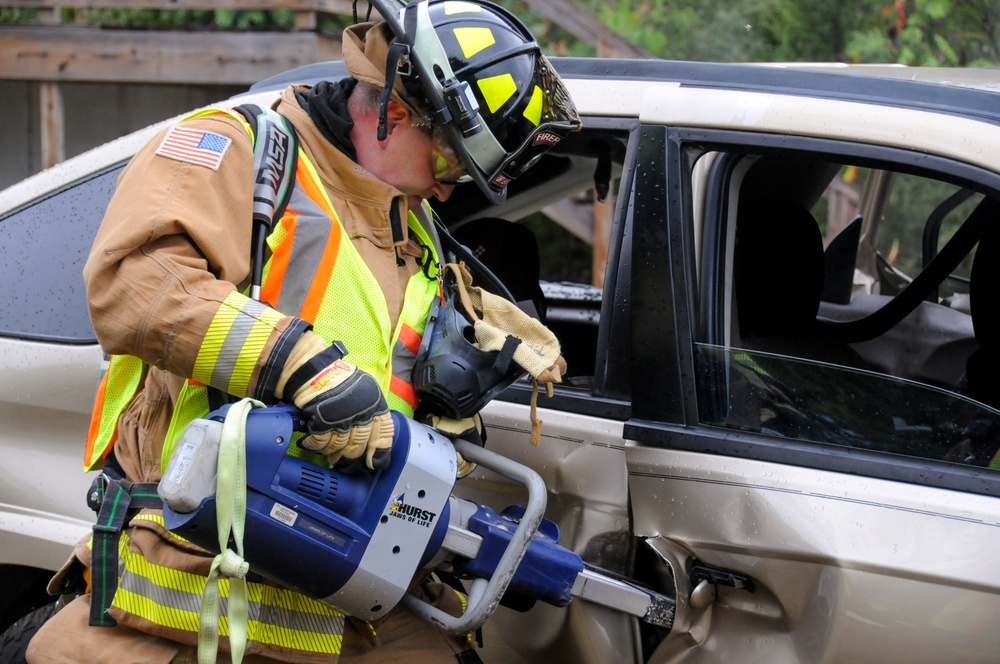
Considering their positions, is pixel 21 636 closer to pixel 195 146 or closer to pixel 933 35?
pixel 195 146

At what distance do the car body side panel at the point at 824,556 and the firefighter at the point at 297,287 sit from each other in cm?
54

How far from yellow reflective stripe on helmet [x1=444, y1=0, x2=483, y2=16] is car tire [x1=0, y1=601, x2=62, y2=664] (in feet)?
5.18

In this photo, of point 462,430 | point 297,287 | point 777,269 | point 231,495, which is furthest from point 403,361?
point 777,269

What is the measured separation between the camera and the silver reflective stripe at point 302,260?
1.88 meters

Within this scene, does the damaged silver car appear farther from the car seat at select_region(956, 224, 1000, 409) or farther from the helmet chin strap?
the helmet chin strap

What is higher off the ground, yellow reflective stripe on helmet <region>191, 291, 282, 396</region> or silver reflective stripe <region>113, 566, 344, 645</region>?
yellow reflective stripe on helmet <region>191, 291, 282, 396</region>

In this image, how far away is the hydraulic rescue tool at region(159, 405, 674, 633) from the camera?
1.67 meters

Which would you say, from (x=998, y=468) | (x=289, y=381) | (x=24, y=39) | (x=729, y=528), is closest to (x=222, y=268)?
(x=289, y=381)

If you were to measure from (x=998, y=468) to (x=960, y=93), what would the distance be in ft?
2.41

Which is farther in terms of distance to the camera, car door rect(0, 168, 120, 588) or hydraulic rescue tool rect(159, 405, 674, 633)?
car door rect(0, 168, 120, 588)

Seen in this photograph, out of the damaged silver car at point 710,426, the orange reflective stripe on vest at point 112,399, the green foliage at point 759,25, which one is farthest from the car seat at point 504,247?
the green foliage at point 759,25

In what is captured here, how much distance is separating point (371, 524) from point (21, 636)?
1138 millimetres

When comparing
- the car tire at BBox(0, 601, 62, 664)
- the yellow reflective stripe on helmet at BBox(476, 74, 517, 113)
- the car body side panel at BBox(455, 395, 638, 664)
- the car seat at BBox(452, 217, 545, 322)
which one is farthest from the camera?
the car seat at BBox(452, 217, 545, 322)

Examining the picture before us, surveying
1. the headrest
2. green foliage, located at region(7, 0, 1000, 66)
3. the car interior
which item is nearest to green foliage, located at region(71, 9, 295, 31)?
green foliage, located at region(7, 0, 1000, 66)
